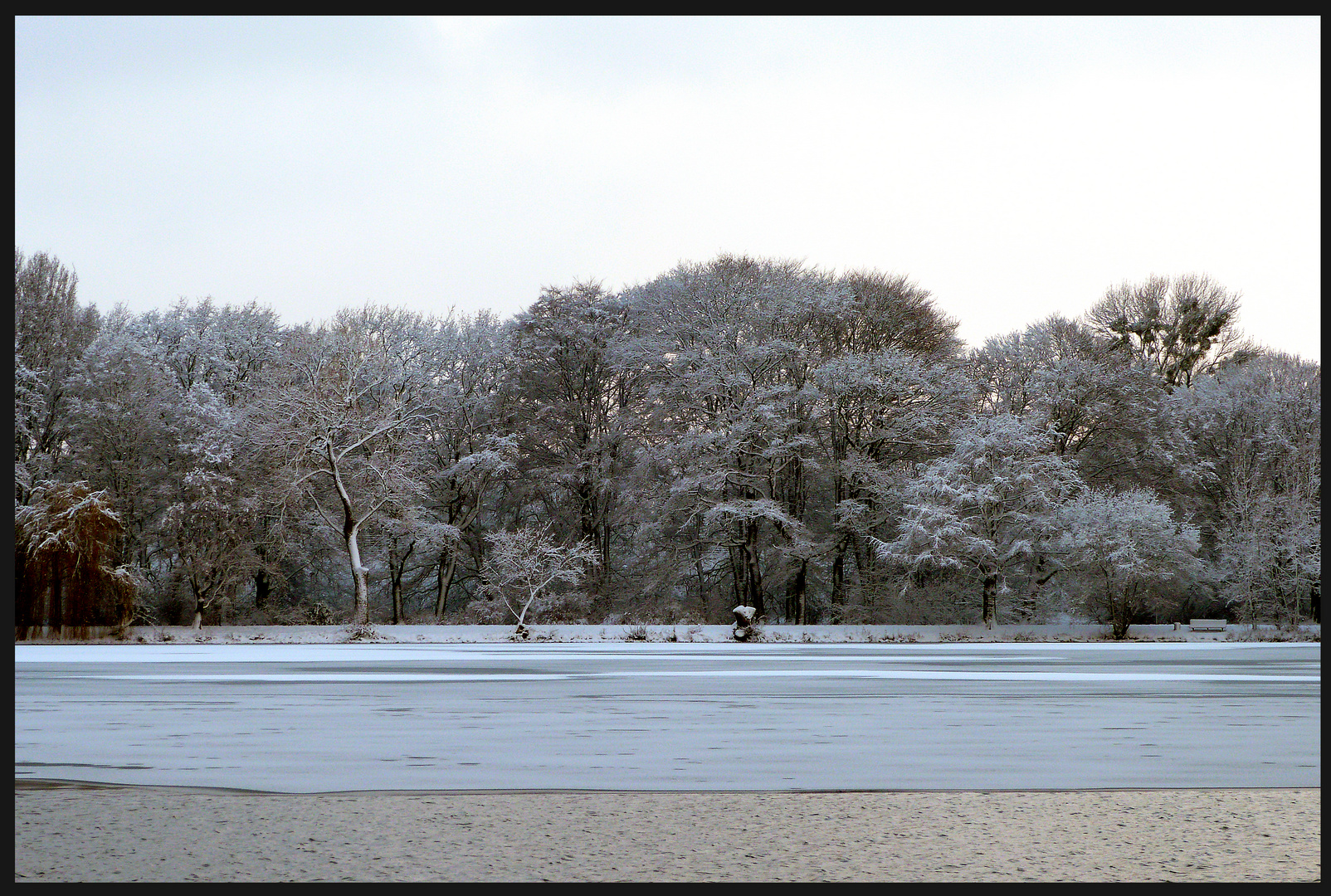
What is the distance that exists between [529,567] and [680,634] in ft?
13.7

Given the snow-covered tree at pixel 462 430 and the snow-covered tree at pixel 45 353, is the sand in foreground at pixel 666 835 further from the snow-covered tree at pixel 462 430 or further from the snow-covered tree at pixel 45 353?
the snow-covered tree at pixel 462 430

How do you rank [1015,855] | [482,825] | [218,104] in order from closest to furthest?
[1015,855], [482,825], [218,104]

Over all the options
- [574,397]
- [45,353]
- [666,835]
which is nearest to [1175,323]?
[574,397]

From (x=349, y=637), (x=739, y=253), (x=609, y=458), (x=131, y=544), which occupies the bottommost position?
(x=349, y=637)

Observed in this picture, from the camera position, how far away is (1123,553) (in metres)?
31.1

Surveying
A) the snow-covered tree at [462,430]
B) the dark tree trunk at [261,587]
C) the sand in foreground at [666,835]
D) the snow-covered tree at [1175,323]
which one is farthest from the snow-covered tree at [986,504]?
the sand in foreground at [666,835]

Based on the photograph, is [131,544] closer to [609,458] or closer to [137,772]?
[609,458]

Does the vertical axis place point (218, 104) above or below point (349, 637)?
above

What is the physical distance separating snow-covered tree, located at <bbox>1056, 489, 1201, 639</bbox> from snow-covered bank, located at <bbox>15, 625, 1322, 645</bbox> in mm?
937

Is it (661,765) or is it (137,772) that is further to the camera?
(661,765)

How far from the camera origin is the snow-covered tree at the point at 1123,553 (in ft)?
103

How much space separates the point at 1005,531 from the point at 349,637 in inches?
658

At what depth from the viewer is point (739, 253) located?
37.2m

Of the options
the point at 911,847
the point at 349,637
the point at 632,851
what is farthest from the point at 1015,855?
the point at 349,637
